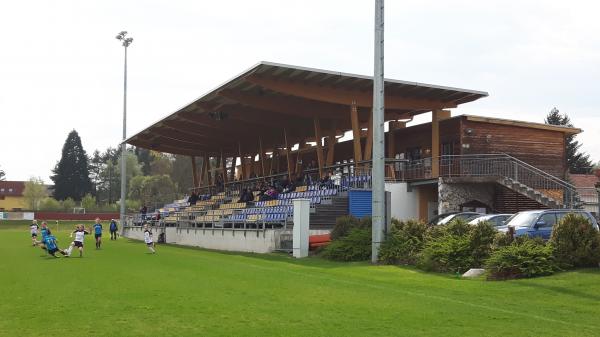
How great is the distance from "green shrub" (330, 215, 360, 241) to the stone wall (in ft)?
25.8

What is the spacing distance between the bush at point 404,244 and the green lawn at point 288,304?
220cm

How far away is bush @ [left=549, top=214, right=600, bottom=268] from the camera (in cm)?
1627

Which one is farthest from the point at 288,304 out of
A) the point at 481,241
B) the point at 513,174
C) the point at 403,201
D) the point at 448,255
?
the point at 513,174

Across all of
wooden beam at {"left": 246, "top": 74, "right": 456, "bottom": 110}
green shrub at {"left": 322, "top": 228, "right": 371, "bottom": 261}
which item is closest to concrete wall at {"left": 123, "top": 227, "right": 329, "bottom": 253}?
green shrub at {"left": 322, "top": 228, "right": 371, "bottom": 261}

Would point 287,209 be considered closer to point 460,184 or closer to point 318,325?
point 460,184

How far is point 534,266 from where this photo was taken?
16.1 metres

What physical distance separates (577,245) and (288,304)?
834cm

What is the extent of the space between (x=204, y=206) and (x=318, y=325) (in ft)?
136

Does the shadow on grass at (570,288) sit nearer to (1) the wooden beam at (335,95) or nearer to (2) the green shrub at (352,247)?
(2) the green shrub at (352,247)

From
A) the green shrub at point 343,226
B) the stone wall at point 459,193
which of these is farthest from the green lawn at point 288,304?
the stone wall at point 459,193

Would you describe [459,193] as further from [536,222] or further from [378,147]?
[378,147]

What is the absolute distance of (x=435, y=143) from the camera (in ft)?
117

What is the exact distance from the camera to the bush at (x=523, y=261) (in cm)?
1605

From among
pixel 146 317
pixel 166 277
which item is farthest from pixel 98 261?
pixel 146 317
